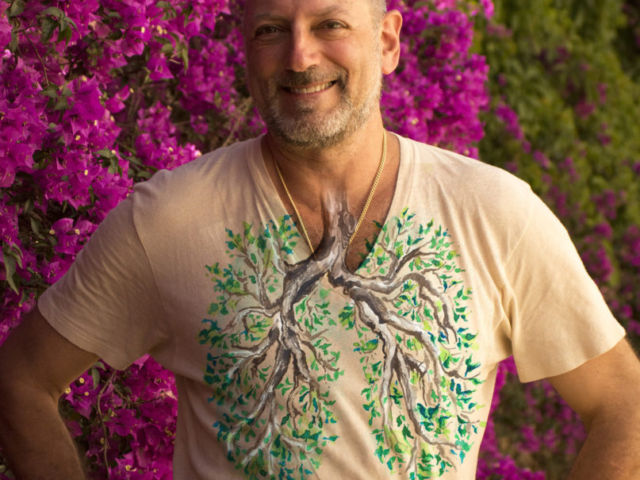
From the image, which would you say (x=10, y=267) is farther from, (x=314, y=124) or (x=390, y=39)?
(x=390, y=39)

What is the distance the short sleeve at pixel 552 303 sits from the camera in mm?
2166

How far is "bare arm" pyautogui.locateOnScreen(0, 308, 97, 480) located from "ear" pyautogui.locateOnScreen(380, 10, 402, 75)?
932 millimetres

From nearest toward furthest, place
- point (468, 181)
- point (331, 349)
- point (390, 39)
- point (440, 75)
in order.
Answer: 1. point (331, 349)
2. point (468, 181)
3. point (390, 39)
4. point (440, 75)

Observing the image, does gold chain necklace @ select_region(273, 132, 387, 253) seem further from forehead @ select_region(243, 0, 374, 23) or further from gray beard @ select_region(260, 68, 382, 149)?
forehead @ select_region(243, 0, 374, 23)

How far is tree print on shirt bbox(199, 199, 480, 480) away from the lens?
2104 mm

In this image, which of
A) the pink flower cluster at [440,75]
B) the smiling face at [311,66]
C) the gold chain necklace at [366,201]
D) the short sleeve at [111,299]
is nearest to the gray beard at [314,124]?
the smiling face at [311,66]

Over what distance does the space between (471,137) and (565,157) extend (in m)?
1.85

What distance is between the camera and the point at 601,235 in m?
6.17

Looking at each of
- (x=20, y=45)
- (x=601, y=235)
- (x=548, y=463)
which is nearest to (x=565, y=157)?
(x=601, y=235)

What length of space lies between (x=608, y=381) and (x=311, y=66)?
90cm

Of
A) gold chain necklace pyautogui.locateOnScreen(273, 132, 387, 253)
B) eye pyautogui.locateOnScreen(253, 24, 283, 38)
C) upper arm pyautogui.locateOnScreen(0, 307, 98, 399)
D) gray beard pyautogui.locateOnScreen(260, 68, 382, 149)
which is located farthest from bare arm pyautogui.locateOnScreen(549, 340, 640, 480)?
upper arm pyautogui.locateOnScreen(0, 307, 98, 399)

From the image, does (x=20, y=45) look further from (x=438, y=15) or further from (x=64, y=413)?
(x=438, y=15)

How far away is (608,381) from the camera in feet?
7.24

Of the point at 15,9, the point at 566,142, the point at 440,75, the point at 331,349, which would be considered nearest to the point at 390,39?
the point at 331,349
